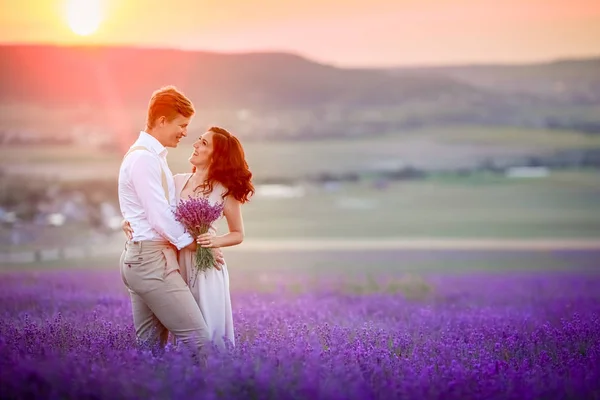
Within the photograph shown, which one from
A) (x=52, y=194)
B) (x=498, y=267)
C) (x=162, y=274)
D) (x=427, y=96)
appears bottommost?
(x=498, y=267)

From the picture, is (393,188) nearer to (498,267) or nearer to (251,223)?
(251,223)

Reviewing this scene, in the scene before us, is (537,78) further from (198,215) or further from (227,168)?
(198,215)

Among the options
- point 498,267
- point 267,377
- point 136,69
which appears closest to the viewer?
point 267,377

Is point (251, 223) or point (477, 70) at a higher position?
point (477, 70)

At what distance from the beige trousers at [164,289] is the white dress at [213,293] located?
3.8 inches

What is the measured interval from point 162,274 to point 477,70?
2110cm

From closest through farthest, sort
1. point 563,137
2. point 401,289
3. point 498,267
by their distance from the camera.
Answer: point 401,289, point 498,267, point 563,137

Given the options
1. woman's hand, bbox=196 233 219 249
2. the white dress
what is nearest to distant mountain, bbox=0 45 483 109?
the white dress

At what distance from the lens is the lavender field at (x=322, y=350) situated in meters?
3.76

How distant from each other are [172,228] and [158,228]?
3.8 inches

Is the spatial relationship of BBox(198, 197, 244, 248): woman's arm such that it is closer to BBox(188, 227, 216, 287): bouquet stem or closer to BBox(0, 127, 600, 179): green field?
BBox(188, 227, 216, 287): bouquet stem

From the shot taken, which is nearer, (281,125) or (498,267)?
(498,267)

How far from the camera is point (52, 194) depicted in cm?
1973

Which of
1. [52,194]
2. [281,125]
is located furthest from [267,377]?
[281,125]
